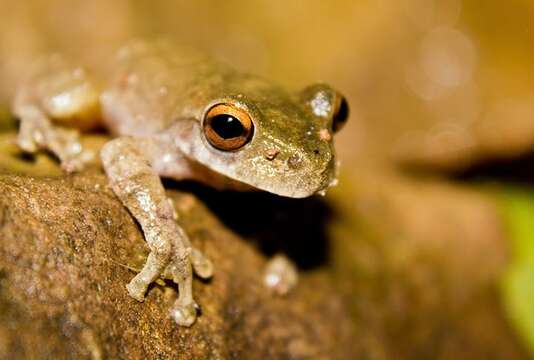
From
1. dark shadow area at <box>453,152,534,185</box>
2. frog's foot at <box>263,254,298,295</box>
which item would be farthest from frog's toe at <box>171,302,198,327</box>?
dark shadow area at <box>453,152,534,185</box>

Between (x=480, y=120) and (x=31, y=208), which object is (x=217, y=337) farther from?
(x=480, y=120)

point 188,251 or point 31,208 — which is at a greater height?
point 31,208

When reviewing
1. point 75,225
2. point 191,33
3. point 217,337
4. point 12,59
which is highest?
point 75,225

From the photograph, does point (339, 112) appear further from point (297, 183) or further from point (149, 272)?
point (149, 272)

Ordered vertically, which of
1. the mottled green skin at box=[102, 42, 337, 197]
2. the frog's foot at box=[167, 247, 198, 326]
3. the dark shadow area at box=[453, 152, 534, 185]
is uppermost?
→ the mottled green skin at box=[102, 42, 337, 197]

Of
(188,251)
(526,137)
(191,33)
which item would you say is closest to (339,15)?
(191,33)

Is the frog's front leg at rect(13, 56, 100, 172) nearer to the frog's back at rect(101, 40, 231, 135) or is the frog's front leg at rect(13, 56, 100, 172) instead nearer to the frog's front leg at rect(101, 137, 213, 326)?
the frog's back at rect(101, 40, 231, 135)

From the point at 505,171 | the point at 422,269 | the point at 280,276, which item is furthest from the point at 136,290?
the point at 505,171
